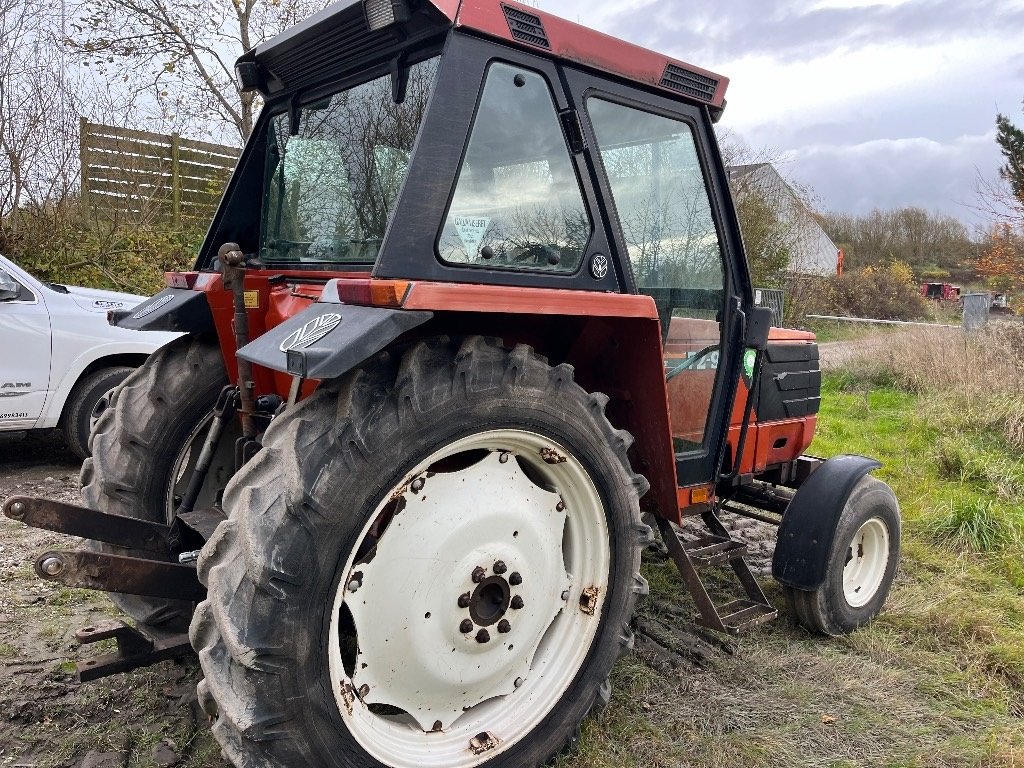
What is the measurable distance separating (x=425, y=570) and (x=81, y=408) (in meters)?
4.84

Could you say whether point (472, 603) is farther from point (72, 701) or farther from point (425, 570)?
point (72, 701)

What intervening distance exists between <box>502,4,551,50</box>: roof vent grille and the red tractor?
0.4 inches

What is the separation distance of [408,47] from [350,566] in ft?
5.10

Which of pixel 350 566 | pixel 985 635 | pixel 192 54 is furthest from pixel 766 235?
pixel 350 566

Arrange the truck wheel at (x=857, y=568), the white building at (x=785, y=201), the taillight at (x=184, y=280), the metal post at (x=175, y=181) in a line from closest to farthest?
the taillight at (x=184, y=280) → the truck wheel at (x=857, y=568) → the metal post at (x=175, y=181) → the white building at (x=785, y=201)

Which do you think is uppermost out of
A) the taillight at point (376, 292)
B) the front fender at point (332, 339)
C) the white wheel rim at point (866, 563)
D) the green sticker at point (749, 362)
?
the taillight at point (376, 292)

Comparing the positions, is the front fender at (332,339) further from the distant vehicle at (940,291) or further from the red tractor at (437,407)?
the distant vehicle at (940,291)

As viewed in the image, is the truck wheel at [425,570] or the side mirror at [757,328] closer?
the truck wheel at [425,570]

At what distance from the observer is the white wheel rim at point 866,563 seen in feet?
12.0

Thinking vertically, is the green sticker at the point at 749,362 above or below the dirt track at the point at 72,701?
above

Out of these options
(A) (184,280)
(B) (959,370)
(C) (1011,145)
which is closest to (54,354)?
(A) (184,280)

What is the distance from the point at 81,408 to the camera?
5.99 metres

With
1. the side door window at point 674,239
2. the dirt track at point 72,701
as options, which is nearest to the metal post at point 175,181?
the dirt track at point 72,701

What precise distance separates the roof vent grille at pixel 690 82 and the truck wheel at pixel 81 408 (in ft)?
15.6
